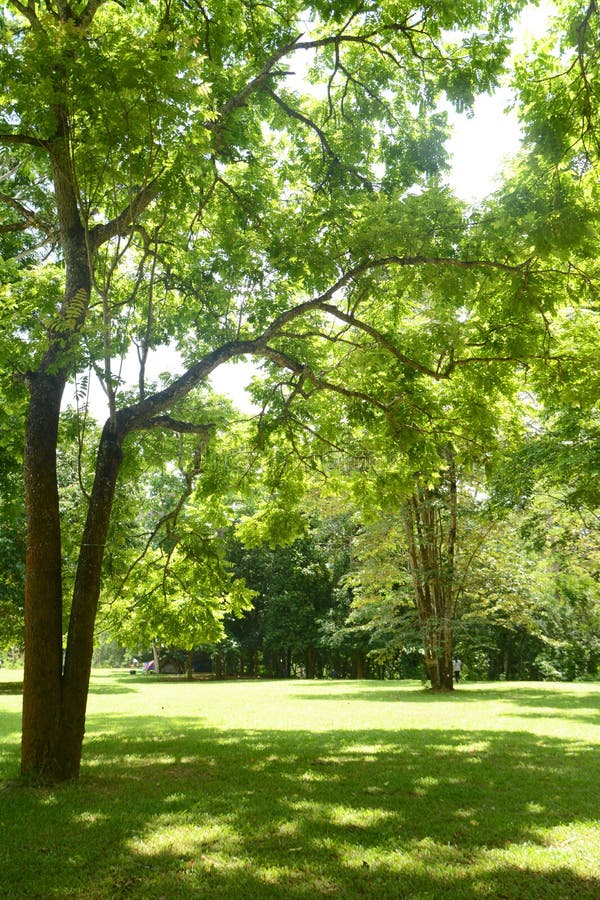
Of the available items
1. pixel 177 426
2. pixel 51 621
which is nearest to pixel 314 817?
pixel 51 621

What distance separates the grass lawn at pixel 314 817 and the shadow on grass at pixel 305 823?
0.02 metres

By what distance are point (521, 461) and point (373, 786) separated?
7.07 metres

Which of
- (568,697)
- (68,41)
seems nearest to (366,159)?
(68,41)

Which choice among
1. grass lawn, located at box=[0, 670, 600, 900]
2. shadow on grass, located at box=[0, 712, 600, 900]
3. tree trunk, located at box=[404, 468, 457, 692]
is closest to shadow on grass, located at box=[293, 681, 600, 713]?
tree trunk, located at box=[404, 468, 457, 692]

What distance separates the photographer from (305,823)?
19.2ft

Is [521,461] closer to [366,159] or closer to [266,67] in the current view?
[366,159]

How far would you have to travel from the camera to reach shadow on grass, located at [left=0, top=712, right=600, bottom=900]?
451 centimetres

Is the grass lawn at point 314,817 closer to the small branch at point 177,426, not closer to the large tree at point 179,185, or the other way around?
the large tree at point 179,185

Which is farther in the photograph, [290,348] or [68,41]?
[290,348]

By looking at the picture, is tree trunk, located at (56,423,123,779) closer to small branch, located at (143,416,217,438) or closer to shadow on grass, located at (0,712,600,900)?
shadow on grass, located at (0,712,600,900)

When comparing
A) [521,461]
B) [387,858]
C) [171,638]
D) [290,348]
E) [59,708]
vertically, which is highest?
[290,348]

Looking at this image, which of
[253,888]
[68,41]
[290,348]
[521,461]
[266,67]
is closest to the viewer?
[253,888]

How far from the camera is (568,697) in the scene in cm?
1938

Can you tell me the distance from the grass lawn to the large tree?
1.59 m
